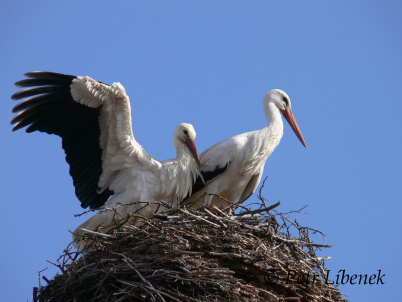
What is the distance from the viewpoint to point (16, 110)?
6.81 meters

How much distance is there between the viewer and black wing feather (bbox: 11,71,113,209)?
22.5 ft

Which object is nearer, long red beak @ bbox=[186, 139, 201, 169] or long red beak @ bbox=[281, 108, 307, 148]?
long red beak @ bbox=[186, 139, 201, 169]


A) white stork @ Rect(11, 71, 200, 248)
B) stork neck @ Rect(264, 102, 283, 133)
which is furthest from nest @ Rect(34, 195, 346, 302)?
stork neck @ Rect(264, 102, 283, 133)

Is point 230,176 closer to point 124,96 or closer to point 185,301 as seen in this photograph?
point 124,96

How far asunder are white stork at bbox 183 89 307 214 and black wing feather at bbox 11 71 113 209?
83 centimetres

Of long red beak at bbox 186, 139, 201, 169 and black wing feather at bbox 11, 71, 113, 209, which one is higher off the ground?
long red beak at bbox 186, 139, 201, 169

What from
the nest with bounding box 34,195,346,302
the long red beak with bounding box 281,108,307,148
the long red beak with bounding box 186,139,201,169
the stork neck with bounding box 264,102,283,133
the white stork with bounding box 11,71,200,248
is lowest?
the nest with bounding box 34,195,346,302

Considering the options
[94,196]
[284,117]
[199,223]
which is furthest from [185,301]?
[284,117]

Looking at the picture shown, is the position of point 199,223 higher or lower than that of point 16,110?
lower

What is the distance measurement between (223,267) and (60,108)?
219cm

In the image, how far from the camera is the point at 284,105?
8047 mm

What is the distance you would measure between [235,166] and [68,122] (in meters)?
1.45

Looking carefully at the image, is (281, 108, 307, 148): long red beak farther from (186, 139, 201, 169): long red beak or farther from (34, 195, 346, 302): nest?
(34, 195, 346, 302): nest

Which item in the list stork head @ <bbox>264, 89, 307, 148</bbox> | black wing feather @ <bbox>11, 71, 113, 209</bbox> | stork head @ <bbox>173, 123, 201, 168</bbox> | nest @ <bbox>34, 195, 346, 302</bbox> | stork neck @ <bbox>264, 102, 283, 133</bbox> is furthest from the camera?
stork head @ <bbox>264, 89, 307, 148</bbox>
